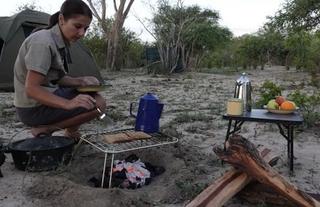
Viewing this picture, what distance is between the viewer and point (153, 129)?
330cm

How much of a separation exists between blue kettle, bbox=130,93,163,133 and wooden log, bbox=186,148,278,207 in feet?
2.79

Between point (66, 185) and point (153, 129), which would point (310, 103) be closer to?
point (153, 129)

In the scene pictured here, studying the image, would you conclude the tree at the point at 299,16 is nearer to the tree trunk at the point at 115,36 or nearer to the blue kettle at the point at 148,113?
the tree trunk at the point at 115,36

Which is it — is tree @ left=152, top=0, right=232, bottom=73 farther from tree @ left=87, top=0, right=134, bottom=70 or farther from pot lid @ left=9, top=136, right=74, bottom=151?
pot lid @ left=9, top=136, right=74, bottom=151

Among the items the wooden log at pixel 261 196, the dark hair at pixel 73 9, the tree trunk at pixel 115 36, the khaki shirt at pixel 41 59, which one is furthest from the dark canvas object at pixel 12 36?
the tree trunk at pixel 115 36

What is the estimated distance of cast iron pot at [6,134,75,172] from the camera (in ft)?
10.2

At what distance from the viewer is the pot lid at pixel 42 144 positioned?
317 centimetres

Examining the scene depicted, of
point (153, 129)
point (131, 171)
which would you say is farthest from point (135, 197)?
point (153, 129)

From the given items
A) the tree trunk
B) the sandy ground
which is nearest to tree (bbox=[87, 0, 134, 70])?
the tree trunk

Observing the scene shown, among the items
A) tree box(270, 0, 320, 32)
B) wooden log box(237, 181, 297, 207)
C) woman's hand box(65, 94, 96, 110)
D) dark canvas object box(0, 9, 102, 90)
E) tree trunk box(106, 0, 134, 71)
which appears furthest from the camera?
tree trunk box(106, 0, 134, 71)

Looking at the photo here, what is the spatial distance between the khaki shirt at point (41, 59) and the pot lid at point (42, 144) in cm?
30

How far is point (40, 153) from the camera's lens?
10.2 feet

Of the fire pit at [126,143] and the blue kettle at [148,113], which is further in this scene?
the blue kettle at [148,113]

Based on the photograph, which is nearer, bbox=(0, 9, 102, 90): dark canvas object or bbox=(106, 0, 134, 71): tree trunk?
bbox=(0, 9, 102, 90): dark canvas object
